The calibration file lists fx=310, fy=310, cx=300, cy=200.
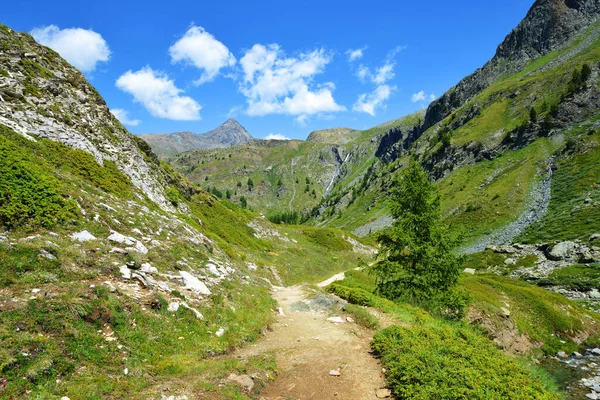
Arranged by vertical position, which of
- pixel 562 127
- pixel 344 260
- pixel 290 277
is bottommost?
pixel 344 260

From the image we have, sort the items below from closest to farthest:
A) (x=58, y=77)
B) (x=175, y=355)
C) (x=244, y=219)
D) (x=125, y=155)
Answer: (x=175, y=355)
(x=58, y=77)
(x=125, y=155)
(x=244, y=219)

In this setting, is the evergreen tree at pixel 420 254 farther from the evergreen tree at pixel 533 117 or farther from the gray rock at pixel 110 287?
the evergreen tree at pixel 533 117

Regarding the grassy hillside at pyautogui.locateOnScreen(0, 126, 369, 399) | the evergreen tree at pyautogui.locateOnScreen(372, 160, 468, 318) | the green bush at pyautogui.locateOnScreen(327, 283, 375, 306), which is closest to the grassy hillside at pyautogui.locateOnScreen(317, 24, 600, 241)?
the evergreen tree at pyautogui.locateOnScreen(372, 160, 468, 318)

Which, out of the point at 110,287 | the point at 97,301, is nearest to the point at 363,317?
the point at 110,287

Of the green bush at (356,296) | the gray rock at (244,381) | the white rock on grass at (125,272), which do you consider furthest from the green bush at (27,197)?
the green bush at (356,296)

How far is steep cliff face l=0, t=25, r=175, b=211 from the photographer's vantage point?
74.5ft

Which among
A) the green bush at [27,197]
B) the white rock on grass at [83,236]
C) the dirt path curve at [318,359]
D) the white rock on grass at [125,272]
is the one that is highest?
the green bush at [27,197]

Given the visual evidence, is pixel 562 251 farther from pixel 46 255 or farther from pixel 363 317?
pixel 46 255

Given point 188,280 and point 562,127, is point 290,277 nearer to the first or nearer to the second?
point 188,280

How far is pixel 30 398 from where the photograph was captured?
6.66 metres

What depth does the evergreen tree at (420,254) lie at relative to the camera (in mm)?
22391

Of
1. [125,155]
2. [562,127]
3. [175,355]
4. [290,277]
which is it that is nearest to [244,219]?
[290,277]

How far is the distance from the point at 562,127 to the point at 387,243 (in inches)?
5112

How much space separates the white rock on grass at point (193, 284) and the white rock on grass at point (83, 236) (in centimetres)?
445
